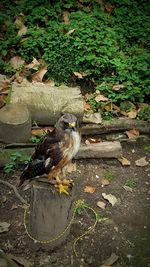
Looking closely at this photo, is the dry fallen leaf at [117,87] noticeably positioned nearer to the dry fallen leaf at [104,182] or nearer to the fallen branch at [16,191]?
the dry fallen leaf at [104,182]

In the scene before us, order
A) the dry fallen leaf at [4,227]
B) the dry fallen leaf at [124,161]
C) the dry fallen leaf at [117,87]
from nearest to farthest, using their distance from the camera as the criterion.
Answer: the dry fallen leaf at [4,227] → the dry fallen leaf at [124,161] → the dry fallen leaf at [117,87]

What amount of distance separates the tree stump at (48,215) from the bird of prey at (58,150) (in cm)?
12

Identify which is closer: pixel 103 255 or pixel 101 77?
pixel 103 255

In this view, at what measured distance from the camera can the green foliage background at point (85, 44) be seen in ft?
22.0

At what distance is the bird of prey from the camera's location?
4.18 meters

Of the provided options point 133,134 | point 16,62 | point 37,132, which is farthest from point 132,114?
point 16,62

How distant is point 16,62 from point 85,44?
1.07 meters

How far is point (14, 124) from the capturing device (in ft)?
18.3

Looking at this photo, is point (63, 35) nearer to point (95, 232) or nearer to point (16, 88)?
point (16, 88)

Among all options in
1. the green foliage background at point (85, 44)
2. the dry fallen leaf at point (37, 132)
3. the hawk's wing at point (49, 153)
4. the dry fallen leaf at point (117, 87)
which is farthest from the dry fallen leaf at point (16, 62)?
the hawk's wing at point (49, 153)

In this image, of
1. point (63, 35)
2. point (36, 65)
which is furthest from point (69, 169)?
point (63, 35)

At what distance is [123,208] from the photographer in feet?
17.3

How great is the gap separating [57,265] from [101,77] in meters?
3.21

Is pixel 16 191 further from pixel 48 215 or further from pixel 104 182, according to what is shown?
pixel 104 182
